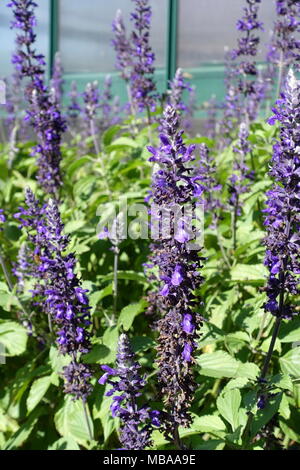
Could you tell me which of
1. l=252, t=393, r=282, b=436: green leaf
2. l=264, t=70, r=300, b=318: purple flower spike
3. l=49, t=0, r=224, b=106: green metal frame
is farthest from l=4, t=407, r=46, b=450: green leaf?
l=49, t=0, r=224, b=106: green metal frame

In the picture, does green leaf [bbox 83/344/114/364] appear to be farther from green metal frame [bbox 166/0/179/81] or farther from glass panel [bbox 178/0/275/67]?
green metal frame [bbox 166/0/179/81]

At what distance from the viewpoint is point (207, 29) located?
1460 cm

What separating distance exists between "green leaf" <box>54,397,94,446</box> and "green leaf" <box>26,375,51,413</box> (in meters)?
0.18

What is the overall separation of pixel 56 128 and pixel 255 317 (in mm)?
2191

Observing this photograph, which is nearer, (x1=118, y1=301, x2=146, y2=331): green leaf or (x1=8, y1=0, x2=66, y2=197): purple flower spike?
(x1=118, y1=301, x2=146, y2=331): green leaf

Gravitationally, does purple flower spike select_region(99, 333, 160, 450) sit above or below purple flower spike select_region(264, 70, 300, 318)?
below

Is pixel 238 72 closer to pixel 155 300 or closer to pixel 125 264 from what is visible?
pixel 125 264

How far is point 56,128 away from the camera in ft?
14.4

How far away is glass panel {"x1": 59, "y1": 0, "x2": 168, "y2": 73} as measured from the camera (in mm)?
16109

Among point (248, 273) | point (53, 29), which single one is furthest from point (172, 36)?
point (248, 273)

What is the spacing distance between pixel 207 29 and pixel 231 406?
13330 millimetres

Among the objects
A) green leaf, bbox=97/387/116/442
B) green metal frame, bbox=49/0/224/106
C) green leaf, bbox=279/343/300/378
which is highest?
green metal frame, bbox=49/0/224/106

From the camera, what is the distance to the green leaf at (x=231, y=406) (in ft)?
9.34

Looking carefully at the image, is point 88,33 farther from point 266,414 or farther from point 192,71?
point 266,414
